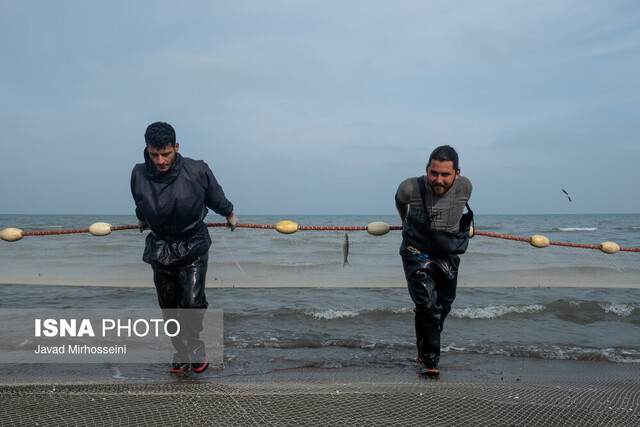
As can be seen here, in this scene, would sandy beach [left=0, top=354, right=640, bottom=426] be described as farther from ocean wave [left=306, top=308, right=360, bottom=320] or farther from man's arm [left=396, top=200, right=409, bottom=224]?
ocean wave [left=306, top=308, right=360, bottom=320]

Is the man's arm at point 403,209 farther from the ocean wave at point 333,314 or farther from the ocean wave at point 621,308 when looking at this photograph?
the ocean wave at point 621,308

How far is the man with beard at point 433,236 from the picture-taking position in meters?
4.01

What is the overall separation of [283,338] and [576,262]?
6210 mm

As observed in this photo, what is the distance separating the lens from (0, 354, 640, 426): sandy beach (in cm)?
297

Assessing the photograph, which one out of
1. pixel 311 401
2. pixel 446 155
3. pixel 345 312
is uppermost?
pixel 446 155

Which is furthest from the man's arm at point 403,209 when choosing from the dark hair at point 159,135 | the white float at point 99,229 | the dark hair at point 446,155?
the white float at point 99,229

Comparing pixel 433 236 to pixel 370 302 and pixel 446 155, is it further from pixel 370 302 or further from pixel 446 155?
pixel 370 302

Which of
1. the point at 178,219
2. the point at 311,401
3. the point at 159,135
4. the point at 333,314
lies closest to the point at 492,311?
the point at 333,314

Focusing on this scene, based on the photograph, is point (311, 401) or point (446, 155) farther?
point (446, 155)

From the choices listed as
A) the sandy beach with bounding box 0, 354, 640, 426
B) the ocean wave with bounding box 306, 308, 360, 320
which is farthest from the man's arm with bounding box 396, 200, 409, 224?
the ocean wave with bounding box 306, 308, 360, 320

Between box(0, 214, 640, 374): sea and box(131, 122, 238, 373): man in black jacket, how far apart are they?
41.4 inches

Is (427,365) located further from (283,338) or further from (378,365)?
(283,338)

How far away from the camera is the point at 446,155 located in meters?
3.94

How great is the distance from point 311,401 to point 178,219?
1714mm
